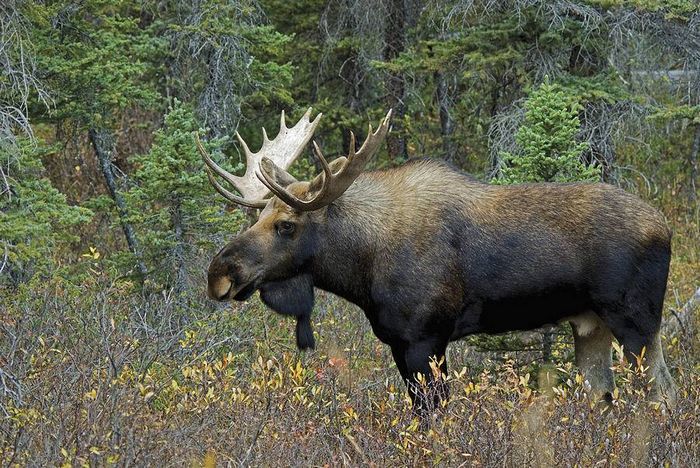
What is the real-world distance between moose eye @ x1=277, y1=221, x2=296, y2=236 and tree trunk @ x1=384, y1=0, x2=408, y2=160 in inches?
251

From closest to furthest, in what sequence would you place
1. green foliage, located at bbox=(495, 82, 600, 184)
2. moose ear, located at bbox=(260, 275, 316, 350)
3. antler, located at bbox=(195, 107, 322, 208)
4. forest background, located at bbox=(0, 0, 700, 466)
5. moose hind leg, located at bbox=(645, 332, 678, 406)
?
forest background, located at bbox=(0, 0, 700, 466) → moose hind leg, located at bbox=(645, 332, 678, 406) → moose ear, located at bbox=(260, 275, 316, 350) → antler, located at bbox=(195, 107, 322, 208) → green foliage, located at bbox=(495, 82, 600, 184)

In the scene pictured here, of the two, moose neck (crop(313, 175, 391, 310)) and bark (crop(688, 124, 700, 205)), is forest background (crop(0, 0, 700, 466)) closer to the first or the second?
bark (crop(688, 124, 700, 205))

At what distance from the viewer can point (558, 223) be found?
24.4ft

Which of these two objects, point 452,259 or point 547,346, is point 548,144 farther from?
point 547,346

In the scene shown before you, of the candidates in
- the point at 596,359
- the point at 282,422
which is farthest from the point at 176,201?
the point at 282,422

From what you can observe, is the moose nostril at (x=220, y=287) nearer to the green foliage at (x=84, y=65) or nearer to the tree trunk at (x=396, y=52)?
the green foliage at (x=84, y=65)

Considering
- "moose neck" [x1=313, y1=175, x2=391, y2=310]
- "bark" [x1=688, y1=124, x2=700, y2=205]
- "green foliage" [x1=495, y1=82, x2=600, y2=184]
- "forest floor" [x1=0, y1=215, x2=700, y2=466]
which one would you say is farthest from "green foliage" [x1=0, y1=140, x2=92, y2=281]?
"bark" [x1=688, y1=124, x2=700, y2=205]

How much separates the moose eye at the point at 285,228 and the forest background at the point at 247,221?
30.8 inches

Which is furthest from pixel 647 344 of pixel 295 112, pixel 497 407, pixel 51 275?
pixel 295 112

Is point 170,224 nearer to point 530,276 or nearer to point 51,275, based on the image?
point 51,275

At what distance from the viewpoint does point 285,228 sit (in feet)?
24.5

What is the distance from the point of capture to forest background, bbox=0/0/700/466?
5668 mm

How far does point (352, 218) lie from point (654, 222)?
6.09 ft

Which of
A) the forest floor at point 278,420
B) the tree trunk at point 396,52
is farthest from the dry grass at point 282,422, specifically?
the tree trunk at point 396,52
